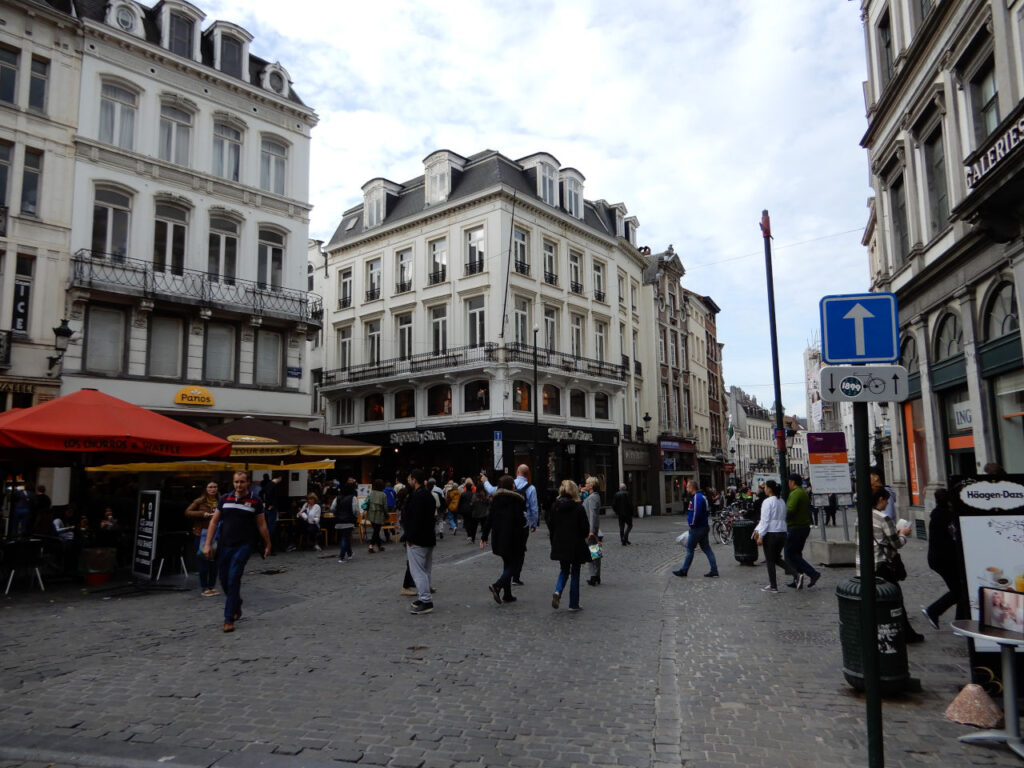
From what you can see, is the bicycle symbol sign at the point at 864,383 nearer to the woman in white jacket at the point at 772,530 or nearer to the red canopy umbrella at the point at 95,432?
the woman in white jacket at the point at 772,530

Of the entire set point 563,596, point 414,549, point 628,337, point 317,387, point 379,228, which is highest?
point 379,228

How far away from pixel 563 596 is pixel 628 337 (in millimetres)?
32276

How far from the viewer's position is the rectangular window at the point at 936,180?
1759cm

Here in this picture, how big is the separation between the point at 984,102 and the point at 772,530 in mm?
11296

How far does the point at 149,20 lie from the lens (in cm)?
2312

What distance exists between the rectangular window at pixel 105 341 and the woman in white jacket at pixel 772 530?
61.3 feet

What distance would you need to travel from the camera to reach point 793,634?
25.1 feet

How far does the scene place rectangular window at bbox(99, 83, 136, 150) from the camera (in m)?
21.3

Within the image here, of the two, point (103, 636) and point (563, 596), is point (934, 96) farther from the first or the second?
point (103, 636)

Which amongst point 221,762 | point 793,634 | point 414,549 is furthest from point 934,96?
point 221,762

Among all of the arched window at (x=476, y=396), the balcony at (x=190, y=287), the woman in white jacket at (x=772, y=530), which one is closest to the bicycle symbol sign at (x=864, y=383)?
the woman in white jacket at (x=772, y=530)

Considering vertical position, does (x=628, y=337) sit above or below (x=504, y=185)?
below

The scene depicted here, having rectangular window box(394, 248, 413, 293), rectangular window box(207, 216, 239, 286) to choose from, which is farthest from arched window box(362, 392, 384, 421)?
rectangular window box(207, 216, 239, 286)

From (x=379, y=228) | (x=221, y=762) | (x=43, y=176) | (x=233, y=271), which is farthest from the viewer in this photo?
(x=379, y=228)
